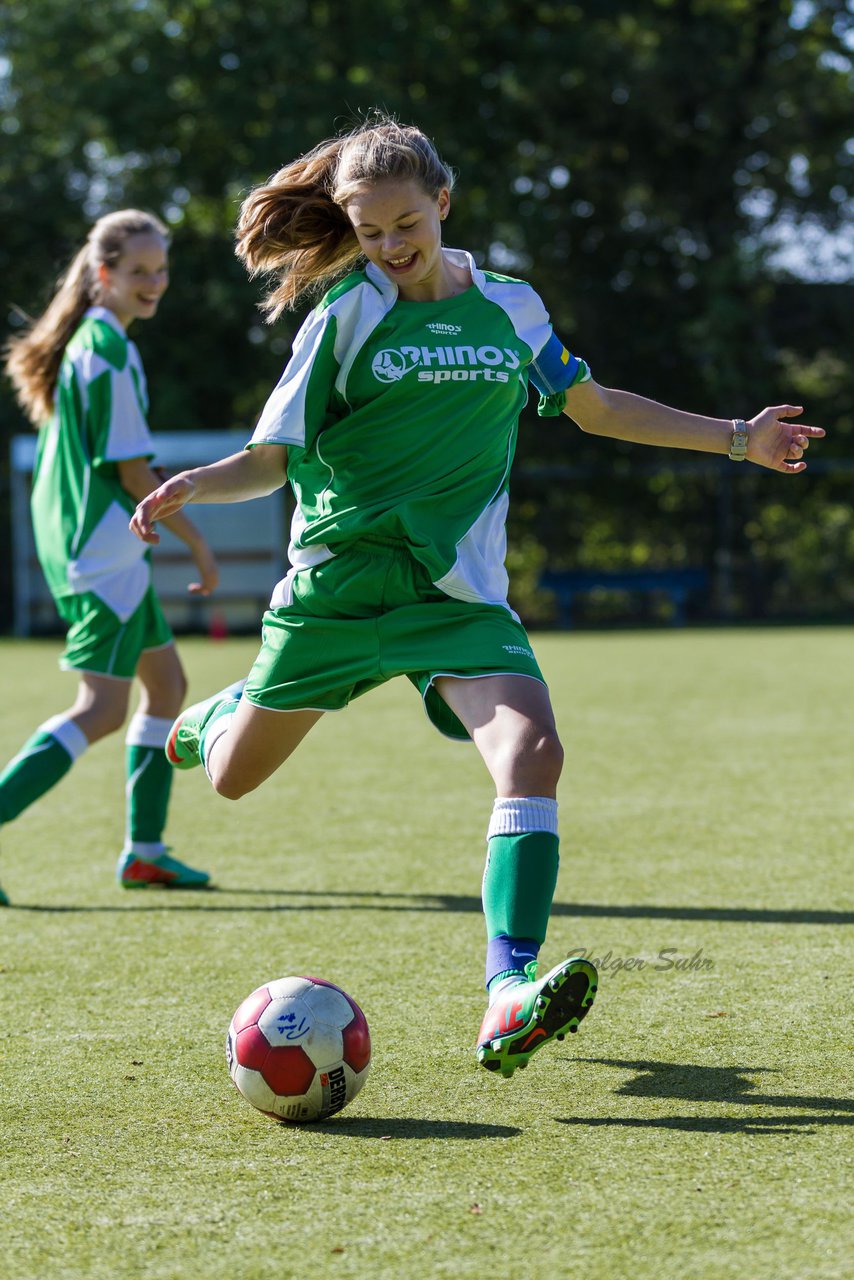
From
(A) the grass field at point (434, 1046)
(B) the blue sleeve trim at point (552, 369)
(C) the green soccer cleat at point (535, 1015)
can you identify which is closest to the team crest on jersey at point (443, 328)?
(B) the blue sleeve trim at point (552, 369)

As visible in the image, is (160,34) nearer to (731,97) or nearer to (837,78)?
(731,97)

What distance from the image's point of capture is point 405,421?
3424 millimetres

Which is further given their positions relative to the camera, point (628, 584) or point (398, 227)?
point (628, 584)

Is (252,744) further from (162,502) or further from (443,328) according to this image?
(443,328)

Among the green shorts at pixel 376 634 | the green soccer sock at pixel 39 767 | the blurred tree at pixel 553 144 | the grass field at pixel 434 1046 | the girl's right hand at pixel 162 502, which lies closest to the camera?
the grass field at pixel 434 1046

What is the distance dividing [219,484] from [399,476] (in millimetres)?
392

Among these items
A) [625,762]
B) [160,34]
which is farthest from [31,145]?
[625,762]

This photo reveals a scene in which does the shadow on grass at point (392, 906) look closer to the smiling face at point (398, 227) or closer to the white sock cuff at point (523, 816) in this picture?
the white sock cuff at point (523, 816)

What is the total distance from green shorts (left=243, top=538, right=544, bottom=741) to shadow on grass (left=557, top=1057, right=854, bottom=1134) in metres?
0.86

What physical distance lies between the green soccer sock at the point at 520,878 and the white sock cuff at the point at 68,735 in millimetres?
2388

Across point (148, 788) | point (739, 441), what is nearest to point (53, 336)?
point (148, 788)

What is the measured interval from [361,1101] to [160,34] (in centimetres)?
2532

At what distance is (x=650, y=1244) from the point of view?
2275mm

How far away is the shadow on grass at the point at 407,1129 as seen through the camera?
9.25 ft
